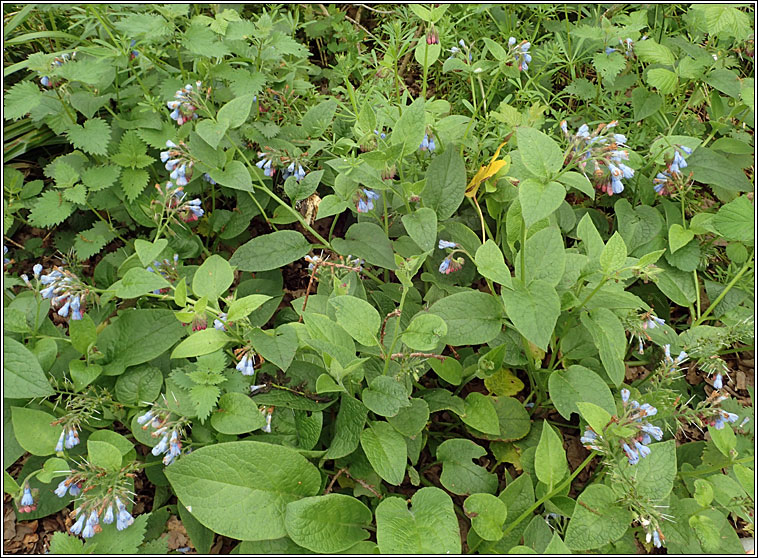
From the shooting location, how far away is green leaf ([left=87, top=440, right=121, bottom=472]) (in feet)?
6.30

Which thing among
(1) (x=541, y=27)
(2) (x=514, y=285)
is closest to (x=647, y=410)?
(2) (x=514, y=285)

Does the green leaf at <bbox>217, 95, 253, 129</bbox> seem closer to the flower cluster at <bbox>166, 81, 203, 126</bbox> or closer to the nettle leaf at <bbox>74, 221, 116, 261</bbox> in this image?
the flower cluster at <bbox>166, 81, 203, 126</bbox>

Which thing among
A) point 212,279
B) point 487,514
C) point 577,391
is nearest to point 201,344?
point 212,279

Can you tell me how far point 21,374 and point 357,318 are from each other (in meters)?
1.20

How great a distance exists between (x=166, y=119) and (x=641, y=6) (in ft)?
8.77

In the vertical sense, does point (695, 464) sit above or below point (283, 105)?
below

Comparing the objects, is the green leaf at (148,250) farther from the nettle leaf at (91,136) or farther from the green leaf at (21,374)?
the nettle leaf at (91,136)

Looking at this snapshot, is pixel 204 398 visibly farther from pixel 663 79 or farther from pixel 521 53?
pixel 663 79

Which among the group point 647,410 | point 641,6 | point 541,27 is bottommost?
point 647,410

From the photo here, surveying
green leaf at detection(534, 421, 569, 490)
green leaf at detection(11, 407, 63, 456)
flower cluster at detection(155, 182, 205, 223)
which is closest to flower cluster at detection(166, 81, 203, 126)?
flower cluster at detection(155, 182, 205, 223)

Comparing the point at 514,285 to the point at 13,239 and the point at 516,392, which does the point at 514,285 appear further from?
the point at 13,239

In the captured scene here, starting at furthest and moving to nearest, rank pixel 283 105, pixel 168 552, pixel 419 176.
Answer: pixel 283 105, pixel 419 176, pixel 168 552

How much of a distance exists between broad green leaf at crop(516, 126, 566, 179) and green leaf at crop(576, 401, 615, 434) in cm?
76

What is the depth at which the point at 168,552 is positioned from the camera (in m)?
2.18
